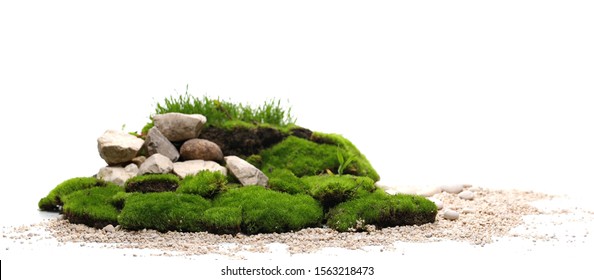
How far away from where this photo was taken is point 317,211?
36.5ft

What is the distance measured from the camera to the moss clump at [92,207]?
1101 centimetres

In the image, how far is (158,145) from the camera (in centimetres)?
1324

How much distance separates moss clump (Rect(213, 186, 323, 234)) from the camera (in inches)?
415

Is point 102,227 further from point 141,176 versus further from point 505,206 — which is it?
point 505,206

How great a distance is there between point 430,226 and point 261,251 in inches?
118

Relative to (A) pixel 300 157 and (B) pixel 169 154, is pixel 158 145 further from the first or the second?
(A) pixel 300 157

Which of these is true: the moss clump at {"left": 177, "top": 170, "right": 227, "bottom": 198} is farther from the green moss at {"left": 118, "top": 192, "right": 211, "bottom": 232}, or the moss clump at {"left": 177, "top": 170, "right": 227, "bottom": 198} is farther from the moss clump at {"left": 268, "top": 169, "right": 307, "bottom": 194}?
the moss clump at {"left": 268, "top": 169, "right": 307, "bottom": 194}

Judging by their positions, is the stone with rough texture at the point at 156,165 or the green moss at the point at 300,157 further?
the green moss at the point at 300,157

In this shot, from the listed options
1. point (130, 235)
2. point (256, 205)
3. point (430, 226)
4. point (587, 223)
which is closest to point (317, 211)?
point (256, 205)

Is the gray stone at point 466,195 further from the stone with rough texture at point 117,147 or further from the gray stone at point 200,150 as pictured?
the stone with rough texture at point 117,147

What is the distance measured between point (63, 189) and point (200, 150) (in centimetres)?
256

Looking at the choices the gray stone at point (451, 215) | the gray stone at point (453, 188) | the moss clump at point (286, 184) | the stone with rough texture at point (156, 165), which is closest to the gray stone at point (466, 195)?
the gray stone at point (453, 188)

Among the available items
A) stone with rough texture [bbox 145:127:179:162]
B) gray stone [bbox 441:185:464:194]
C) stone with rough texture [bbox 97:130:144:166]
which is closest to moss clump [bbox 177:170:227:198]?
stone with rough texture [bbox 145:127:179:162]

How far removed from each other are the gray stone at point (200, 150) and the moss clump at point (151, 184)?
1.64 m
